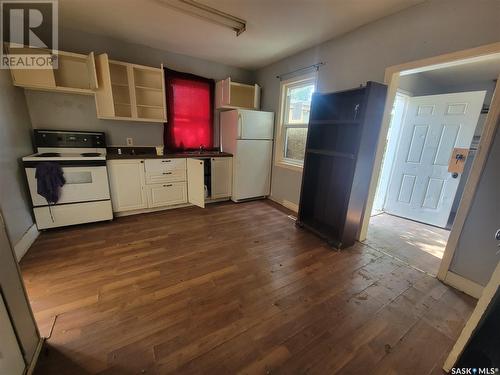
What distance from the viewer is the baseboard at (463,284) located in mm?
1790

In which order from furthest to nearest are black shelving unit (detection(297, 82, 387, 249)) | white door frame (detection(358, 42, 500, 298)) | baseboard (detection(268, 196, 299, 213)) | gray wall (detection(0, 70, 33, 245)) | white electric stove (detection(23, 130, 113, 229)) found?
baseboard (detection(268, 196, 299, 213)) < white electric stove (detection(23, 130, 113, 229)) < black shelving unit (detection(297, 82, 387, 249)) < gray wall (detection(0, 70, 33, 245)) < white door frame (detection(358, 42, 500, 298))

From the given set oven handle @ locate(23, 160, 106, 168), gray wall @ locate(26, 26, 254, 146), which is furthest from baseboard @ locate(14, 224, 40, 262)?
gray wall @ locate(26, 26, 254, 146)

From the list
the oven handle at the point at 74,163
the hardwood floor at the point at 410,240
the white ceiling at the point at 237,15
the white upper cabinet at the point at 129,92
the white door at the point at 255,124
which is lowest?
the hardwood floor at the point at 410,240

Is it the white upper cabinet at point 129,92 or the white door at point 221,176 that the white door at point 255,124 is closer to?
the white door at point 221,176

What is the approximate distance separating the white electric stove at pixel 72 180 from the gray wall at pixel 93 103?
0.61 feet

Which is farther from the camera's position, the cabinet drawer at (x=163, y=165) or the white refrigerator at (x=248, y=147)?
the white refrigerator at (x=248, y=147)

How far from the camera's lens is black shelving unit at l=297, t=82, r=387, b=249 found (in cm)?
224

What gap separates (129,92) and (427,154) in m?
4.64

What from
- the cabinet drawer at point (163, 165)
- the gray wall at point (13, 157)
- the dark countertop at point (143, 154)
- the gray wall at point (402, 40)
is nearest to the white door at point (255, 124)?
the dark countertop at point (143, 154)

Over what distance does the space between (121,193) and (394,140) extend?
4441 millimetres

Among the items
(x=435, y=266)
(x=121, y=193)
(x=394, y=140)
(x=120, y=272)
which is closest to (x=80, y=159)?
(x=121, y=193)

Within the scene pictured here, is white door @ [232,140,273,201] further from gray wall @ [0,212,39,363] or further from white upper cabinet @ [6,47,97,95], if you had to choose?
gray wall @ [0,212,39,363]

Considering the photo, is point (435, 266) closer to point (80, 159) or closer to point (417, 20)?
point (417, 20)

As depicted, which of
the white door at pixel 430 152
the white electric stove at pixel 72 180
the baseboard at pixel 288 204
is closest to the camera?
the white electric stove at pixel 72 180
